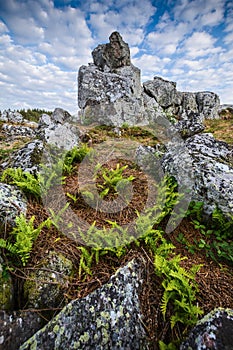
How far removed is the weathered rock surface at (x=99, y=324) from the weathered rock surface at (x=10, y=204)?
157 cm

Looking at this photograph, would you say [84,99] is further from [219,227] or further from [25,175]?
[219,227]

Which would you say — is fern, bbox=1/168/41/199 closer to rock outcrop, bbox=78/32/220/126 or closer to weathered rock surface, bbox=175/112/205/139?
rock outcrop, bbox=78/32/220/126

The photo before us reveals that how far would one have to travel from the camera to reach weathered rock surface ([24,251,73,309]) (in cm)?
258

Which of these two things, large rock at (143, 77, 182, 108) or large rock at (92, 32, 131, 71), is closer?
large rock at (92, 32, 131, 71)

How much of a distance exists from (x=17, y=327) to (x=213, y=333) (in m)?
2.17

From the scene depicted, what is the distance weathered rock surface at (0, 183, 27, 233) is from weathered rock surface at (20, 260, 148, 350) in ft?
5.16

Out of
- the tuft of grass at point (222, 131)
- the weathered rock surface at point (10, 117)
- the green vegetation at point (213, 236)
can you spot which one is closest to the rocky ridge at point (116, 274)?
the green vegetation at point (213, 236)

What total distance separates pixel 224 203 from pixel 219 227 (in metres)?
0.46

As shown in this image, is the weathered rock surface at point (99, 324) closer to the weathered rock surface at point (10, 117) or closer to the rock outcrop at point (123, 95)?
the rock outcrop at point (123, 95)

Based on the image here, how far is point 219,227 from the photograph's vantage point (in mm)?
3785

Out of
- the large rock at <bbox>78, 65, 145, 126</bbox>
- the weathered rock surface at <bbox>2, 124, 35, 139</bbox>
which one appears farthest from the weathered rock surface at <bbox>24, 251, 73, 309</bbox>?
the weathered rock surface at <bbox>2, 124, 35, 139</bbox>

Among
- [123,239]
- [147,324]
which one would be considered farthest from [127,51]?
[147,324]

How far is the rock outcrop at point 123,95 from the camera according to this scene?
33.6 feet

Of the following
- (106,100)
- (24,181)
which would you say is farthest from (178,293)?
(106,100)
